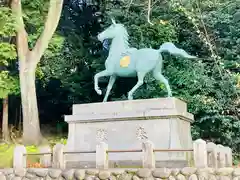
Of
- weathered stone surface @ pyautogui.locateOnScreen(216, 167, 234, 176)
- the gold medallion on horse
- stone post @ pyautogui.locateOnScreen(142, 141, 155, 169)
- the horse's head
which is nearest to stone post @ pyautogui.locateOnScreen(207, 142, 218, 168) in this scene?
weathered stone surface @ pyautogui.locateOnScreen(216, 167, 234, 176)

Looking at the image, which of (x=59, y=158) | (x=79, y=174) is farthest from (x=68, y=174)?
(x=59, y=158)

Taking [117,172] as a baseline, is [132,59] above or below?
above

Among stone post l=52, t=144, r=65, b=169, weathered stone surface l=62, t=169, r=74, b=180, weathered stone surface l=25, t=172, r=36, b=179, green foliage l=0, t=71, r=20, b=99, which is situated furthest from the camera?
green foliage l=0, t=71, r=20, b=99

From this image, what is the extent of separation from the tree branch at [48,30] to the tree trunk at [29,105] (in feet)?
1.70

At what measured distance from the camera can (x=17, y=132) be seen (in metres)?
16.9

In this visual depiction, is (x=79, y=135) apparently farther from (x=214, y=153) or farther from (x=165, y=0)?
(x=165, y=0)

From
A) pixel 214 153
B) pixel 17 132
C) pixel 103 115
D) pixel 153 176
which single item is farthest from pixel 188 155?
pixel 17 132

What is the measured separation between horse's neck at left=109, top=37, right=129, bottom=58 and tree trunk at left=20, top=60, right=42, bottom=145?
404 cm

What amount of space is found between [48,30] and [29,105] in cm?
270

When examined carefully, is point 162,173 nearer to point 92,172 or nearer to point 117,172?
point 117,172

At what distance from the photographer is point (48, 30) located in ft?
44.4

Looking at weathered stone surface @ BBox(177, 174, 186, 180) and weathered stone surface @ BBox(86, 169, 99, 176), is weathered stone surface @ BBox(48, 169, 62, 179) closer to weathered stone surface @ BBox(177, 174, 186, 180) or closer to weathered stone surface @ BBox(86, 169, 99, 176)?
weathered stone surface @ BBox(86, 169, 99, 176)

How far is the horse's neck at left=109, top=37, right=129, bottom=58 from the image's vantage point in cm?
1055

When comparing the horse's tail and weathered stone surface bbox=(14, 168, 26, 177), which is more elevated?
the horse's tail
